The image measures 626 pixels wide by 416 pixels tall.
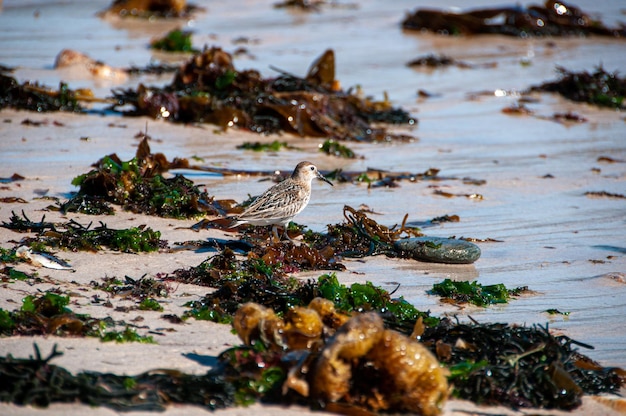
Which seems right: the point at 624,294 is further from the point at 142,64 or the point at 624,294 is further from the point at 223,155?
the point at 142,64

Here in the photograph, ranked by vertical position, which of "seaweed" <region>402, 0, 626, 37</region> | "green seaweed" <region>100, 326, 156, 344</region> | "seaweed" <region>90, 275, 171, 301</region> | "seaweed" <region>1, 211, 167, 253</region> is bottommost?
"green seaweed" <region>100, 326, 156, 344</region>

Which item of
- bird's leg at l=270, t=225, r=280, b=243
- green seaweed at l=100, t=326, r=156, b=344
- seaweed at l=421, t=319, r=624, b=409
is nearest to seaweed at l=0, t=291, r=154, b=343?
green seaweed at l=100, t=326, r=156, b=344

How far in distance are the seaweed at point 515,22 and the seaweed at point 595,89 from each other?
13.7ft

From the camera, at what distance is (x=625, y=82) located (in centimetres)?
1163

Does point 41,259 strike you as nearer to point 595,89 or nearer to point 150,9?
point 595,89

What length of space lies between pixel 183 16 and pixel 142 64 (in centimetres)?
514

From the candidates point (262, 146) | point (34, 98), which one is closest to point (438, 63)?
point (262, 146)

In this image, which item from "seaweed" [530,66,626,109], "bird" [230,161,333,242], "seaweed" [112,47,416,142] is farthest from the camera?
"seaweed" [530,66,626,109]

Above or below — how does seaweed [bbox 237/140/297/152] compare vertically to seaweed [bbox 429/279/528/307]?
above

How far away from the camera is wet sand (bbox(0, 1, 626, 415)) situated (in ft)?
15.4

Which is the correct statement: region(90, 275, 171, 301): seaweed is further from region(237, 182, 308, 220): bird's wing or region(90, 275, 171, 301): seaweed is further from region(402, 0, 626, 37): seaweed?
region(402, 0, 626, 37): seaweed

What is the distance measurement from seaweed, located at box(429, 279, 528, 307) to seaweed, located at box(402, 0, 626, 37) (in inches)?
446

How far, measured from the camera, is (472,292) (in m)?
5.11

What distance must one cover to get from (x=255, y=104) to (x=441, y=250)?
4.21 metres
